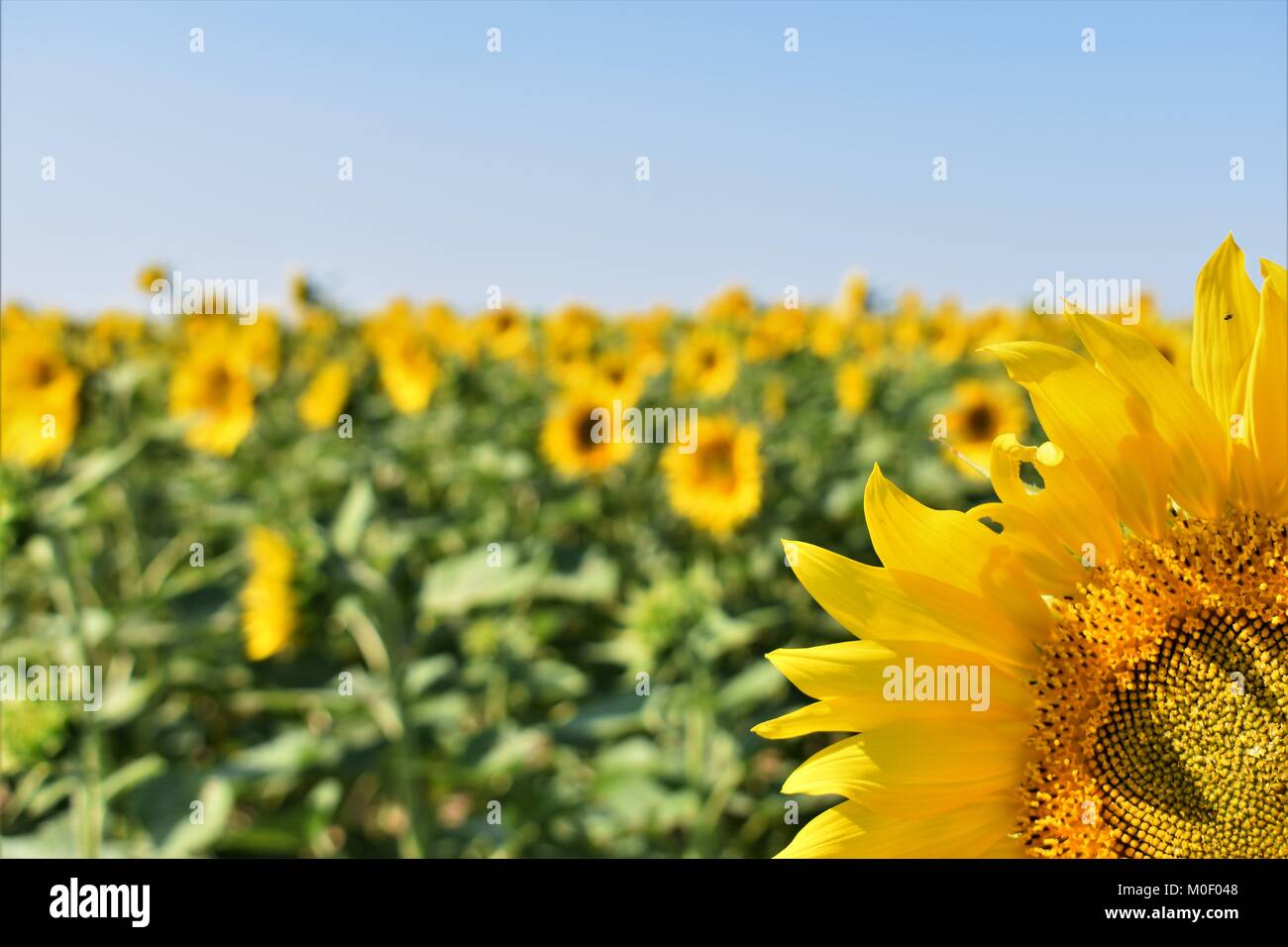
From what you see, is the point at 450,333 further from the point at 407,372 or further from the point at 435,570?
the point at 435,570

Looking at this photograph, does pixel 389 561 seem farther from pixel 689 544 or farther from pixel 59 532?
pixel 689 544

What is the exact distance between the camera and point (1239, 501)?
2.55ft

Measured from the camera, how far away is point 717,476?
186 inches

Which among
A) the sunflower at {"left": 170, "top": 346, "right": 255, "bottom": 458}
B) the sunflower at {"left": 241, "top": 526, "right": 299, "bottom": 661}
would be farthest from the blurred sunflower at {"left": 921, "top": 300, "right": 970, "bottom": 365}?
the sunflower at {"left": 241, "top": 526, "right": 299, "bottom": 661}

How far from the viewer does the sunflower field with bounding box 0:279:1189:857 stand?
3006mm

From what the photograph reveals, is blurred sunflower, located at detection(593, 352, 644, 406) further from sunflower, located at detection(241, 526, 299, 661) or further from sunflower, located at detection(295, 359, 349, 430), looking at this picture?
sunflower, located at detection(241, 526, 299, 661)

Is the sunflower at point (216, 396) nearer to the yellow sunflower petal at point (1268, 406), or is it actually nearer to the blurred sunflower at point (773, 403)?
the blurred sunflower at point (773, 403)

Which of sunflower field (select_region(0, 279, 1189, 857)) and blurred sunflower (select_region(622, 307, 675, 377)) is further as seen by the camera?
blurred sunflower (select_region(622, 307, 675, 377))

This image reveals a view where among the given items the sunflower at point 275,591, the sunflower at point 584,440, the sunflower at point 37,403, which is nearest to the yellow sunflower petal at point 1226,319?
the sunflower at point 275,591

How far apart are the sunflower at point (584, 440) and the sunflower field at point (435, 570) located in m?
0.02

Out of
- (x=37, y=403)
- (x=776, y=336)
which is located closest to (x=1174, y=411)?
(x=37, y=403)

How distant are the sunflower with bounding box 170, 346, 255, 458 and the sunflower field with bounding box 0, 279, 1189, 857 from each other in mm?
19
